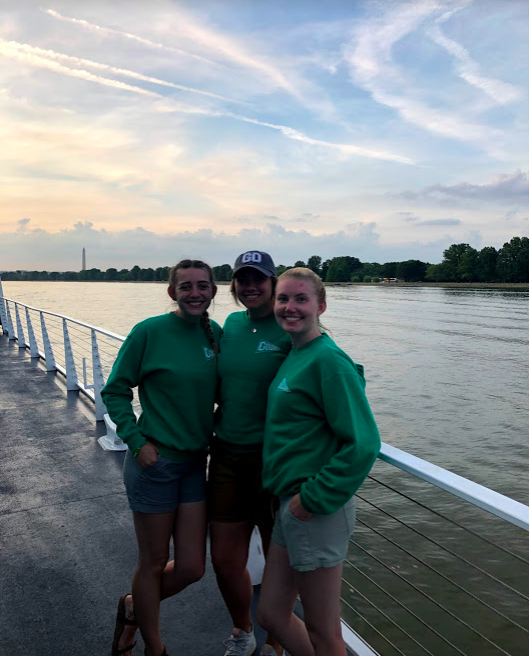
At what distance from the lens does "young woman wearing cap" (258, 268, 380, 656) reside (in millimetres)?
1589

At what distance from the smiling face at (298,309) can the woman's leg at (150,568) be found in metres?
0.89

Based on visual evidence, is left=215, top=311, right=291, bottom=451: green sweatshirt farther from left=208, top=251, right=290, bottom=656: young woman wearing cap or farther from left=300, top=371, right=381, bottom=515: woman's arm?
left=300, top=371, right=381, bottom=515: woman's arm

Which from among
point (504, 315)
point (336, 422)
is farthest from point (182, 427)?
point (504, 315)

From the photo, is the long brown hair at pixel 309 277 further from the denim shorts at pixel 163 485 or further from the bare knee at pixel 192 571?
the bare knee at pixel 192 571

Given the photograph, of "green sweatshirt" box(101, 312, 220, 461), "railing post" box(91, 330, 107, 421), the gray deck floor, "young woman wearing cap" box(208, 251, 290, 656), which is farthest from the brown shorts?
"railing post" box(91, 330, 107, 421)

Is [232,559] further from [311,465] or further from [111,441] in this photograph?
[111,441]

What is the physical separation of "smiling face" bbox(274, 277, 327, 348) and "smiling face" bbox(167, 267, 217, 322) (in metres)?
0.41

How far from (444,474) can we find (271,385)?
61 centimetres

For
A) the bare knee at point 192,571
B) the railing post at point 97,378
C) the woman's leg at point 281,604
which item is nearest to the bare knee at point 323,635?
the woman's leg at point 281,604

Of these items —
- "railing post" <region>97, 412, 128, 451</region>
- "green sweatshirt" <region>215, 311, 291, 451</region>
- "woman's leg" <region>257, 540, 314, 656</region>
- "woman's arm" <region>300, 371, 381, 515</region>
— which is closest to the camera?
"woman's arm" <region>300, 371, 381, 515</region>

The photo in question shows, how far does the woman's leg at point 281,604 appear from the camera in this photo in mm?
1820

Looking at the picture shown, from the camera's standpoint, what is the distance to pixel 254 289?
2.06 metres

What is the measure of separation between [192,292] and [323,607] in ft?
3.87

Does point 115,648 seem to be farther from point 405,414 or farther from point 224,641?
point 405,414
